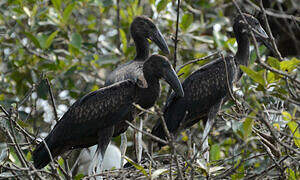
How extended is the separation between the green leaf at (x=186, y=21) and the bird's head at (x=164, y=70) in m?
2.03

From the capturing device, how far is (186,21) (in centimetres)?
782

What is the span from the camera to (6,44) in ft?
27.1

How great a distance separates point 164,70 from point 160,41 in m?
1.03

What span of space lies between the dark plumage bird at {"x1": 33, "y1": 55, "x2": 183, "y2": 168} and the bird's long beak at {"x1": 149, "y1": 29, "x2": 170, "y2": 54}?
0.76 metres

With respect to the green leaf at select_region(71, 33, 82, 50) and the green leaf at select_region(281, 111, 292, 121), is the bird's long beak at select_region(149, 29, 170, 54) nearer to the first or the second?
the green leaf at select_region(71, 33, 82, 50)

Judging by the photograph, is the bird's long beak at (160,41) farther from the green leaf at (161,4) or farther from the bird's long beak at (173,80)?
the bird's long beak at (173,80)

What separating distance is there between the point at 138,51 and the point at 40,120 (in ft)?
6.25

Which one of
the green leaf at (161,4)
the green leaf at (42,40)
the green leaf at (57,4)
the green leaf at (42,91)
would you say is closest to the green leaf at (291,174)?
the green leaf at (42,91)

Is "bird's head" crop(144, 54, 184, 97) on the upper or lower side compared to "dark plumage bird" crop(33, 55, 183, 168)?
upper

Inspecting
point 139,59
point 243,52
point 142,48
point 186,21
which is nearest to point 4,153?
point 139,59

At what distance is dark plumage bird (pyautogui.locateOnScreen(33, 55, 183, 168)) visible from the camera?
589 centimetres

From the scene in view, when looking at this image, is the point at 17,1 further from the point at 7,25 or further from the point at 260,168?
the point at 260,168

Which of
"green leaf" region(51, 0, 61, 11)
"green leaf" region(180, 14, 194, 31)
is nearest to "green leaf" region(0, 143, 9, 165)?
"green leaf" region(51, 0, 61, 11)

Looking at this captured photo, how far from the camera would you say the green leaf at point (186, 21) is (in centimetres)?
779
